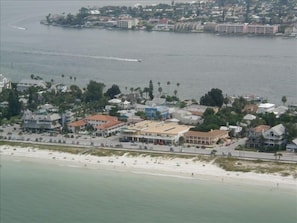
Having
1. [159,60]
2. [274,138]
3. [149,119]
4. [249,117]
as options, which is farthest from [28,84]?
[159,60]

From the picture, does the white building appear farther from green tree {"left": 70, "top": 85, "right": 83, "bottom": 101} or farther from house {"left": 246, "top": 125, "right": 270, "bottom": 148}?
house {"left": 246, "top": 125, "right": 270, "bottom": 148}

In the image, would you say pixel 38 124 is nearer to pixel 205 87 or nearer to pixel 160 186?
pixel 160 186

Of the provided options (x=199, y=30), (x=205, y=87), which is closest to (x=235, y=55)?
(x=205, y=87)

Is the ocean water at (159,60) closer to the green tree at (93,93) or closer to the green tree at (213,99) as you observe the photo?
the green tree at (213,99)

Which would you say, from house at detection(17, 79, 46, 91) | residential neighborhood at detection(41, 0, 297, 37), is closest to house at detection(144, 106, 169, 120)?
house at detection(17, 79, 46, 91)

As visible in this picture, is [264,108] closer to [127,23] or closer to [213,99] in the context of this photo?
[213,99]

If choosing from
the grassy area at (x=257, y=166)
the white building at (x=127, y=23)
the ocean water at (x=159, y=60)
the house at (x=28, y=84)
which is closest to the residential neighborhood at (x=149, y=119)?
the house at (x=28, y=84)
